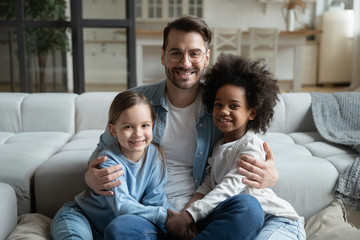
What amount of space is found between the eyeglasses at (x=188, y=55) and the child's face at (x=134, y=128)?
0.23 metres

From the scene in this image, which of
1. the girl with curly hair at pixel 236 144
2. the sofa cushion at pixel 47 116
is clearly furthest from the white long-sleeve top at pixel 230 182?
the sofa cushion at pixel 47 116

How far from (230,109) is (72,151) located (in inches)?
38.9

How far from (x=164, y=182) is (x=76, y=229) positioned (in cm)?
35

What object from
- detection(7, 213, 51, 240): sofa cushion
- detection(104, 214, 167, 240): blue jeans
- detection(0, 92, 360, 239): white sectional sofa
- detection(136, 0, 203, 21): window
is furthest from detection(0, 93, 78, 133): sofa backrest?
detection(136, 0, 203, 21): window

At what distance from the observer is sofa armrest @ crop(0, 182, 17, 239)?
4.98 feet

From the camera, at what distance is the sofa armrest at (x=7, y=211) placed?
4.98 ft

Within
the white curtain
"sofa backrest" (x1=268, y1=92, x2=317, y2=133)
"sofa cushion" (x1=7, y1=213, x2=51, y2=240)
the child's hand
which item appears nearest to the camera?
the child's hand

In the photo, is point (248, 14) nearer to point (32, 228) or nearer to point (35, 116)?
point (35, 116)

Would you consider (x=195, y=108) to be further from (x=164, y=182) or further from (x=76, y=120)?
(x=76, y=120)

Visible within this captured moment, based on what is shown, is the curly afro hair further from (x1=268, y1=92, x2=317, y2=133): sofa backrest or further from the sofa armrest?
(x1=268, y1=92, x2=317, y2=133): sofa backrest

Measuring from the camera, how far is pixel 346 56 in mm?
7094

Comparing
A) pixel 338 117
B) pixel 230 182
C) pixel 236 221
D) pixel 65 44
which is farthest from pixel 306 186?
pixel 65 44

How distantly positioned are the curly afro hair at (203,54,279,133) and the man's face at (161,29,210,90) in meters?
0.08

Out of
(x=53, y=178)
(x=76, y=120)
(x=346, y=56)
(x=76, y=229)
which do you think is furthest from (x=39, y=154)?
(x=346, y=56)
